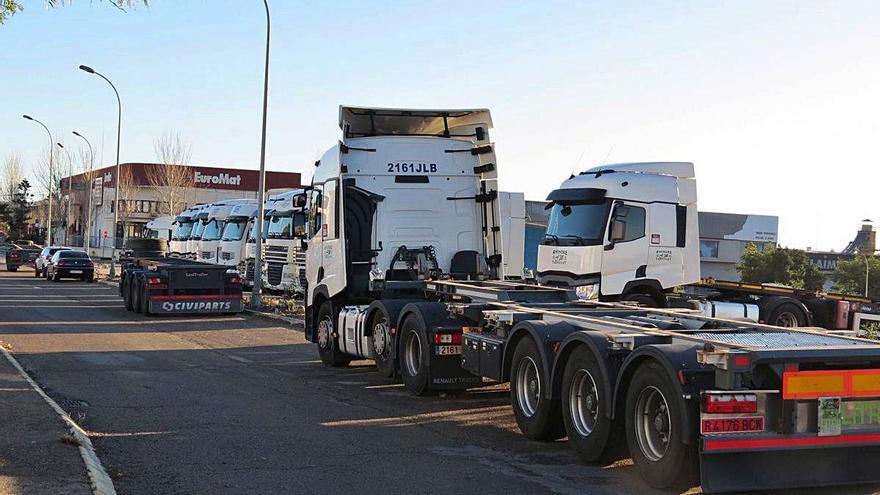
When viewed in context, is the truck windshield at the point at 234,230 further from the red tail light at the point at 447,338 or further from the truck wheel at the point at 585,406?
the truck wheel at the point at 585,406

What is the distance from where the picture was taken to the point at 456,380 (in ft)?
38.4

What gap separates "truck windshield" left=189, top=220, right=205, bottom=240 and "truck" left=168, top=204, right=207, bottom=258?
0.97 feet

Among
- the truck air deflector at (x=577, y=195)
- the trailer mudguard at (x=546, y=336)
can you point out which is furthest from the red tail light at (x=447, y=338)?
the truck air deflector at (x=577, y=195)

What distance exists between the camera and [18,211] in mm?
104938

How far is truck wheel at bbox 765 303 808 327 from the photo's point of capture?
18031 mm

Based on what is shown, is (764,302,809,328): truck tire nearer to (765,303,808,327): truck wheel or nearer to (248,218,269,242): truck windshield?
(765,303,808,327): truck wheel

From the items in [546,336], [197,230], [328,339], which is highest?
[197,230]

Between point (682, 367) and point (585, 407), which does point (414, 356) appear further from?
point (682, 367)

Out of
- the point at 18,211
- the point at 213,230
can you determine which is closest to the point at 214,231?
the point at 213,230

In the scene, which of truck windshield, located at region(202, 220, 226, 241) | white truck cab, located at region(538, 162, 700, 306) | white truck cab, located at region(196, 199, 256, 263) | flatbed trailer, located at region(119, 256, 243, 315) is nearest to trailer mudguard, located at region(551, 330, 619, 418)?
white truck cab, located at region(538, 162, 700, 306)

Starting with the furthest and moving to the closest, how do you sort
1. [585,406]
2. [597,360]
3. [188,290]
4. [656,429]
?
[188,290] < [585,406] < [597,360] < [656,429]

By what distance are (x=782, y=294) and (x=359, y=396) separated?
32.8 ft

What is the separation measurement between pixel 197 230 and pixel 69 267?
1059cm

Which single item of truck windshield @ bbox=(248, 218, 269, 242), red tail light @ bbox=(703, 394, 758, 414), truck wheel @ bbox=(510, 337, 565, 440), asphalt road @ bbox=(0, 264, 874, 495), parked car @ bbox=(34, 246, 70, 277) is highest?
truck windshield @ bbox=(248, 218, 269, 242)
